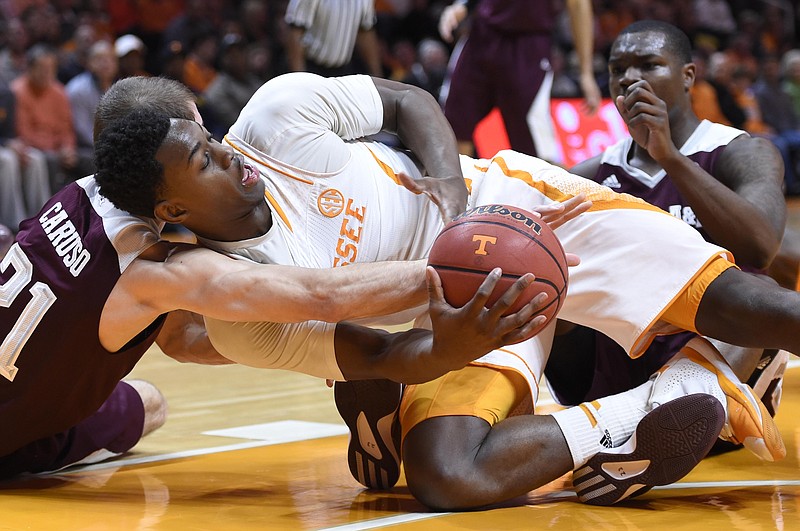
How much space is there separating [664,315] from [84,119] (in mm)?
8639

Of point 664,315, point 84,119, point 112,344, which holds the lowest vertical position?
point 84,119

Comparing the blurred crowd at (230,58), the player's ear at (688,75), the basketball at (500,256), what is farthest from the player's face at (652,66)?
the blurred crowd at (230,58)

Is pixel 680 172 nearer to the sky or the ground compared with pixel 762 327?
nearer to the sky

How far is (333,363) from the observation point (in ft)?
10.4

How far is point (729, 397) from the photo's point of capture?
325 centimetres

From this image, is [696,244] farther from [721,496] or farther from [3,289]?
[3,289]

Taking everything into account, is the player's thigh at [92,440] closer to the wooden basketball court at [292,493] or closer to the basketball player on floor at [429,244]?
the wooden basketball court at [292,493]

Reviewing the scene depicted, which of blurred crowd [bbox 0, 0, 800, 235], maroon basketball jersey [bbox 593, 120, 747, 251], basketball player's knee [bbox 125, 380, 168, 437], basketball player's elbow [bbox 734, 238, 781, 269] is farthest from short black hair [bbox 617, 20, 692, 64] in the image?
blurred crowd [bbox 0, 0, 800, 235]

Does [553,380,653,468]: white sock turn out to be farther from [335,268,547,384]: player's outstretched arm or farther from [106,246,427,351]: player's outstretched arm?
[106,246,427,351]: player's outstretched arm

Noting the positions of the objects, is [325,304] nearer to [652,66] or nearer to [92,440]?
[92,440]

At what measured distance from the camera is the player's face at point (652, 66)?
426cm

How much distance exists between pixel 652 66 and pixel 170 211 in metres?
1.98

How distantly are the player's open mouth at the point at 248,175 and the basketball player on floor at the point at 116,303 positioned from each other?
Answer: 14 centimetres

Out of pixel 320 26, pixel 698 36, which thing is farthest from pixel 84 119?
pixel 698 36
